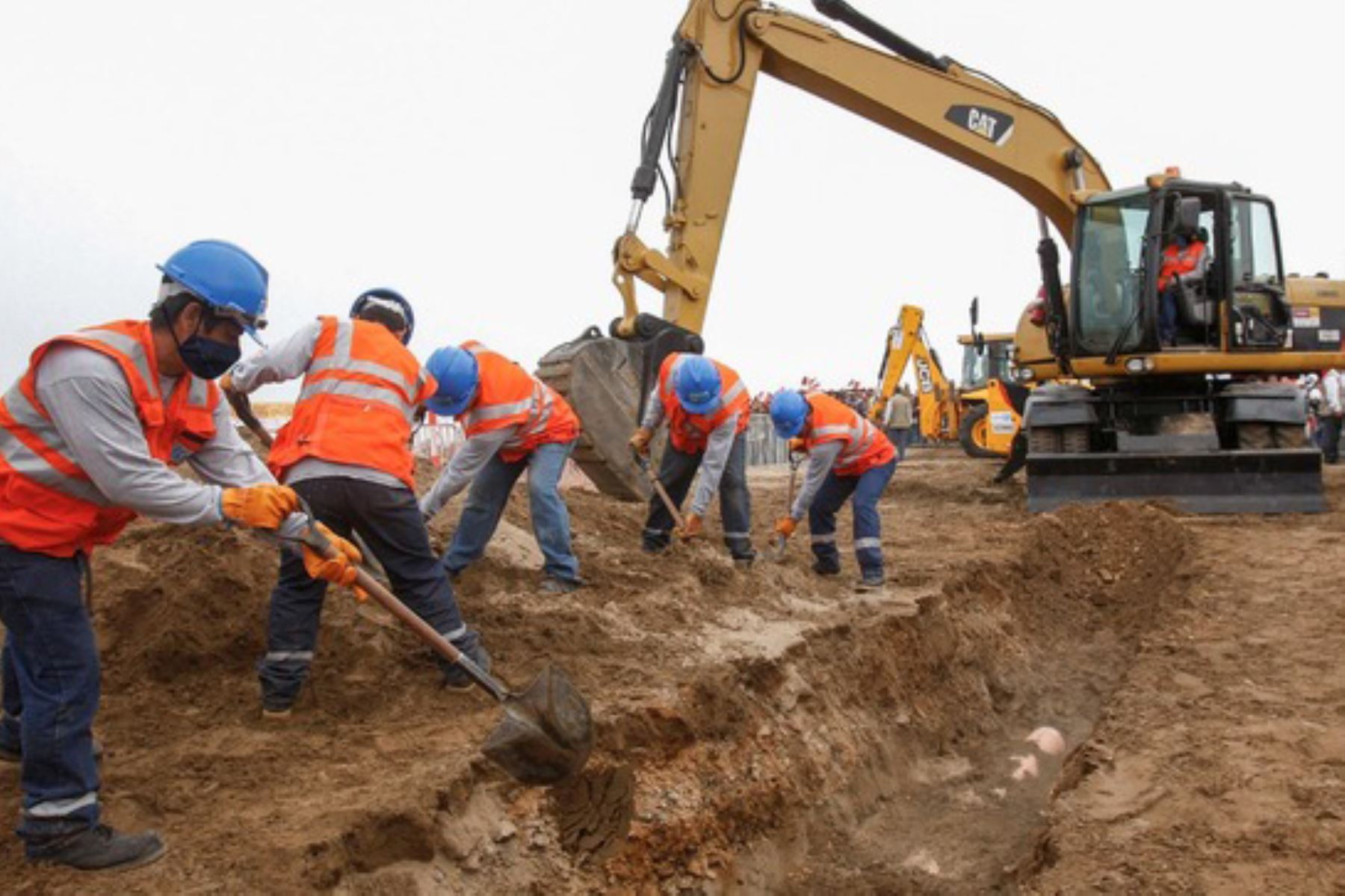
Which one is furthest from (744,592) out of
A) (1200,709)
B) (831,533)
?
(1200,709)

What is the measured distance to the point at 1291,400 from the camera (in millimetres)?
Answer: 9922

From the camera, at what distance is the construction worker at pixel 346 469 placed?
3877mm

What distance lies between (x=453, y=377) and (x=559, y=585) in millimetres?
1309

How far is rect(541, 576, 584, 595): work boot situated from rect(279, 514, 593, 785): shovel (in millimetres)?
2239

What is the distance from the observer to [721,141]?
27.7ft

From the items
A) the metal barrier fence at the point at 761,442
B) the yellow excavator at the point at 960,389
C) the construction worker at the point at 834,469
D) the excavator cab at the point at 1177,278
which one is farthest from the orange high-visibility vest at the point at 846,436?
the metal barrier fence at the point at 761,442

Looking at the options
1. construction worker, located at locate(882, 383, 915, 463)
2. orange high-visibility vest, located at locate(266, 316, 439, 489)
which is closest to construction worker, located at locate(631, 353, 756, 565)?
orange high-visibility vest, located at locate(266, 316, 439, 489)

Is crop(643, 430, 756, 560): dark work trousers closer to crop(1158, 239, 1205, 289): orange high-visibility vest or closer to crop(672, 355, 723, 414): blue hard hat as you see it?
crop(672, 355, 723, 414): blue hard hat

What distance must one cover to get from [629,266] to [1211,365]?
19.5 ft

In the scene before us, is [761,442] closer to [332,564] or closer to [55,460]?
[332,564]

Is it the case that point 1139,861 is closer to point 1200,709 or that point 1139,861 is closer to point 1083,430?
point 1200,709

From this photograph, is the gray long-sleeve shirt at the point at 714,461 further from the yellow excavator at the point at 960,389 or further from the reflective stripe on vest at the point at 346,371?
the yellow excavator at the point at 960,389

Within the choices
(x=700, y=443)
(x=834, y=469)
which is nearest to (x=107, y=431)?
(x=700, y=443)

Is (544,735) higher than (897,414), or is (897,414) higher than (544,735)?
(897,414)
